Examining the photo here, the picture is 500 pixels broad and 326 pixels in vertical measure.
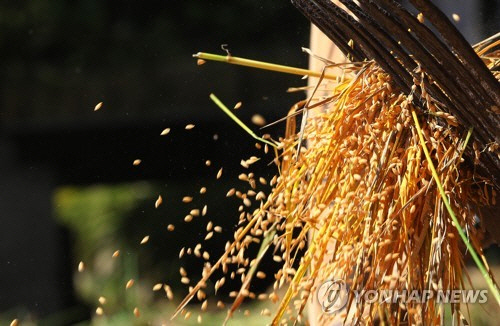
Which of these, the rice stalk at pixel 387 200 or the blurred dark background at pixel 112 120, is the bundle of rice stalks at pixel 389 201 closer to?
the rice stalk at pixel 387 200

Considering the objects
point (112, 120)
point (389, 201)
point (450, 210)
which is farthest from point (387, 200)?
point (112, 120)

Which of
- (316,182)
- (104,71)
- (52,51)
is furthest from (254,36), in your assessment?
(316,182)

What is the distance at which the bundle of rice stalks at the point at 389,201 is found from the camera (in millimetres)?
745

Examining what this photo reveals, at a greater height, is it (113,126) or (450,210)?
(450,210)

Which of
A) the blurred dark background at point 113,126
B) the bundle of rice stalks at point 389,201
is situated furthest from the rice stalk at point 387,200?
the blurred dark background at point 113,126

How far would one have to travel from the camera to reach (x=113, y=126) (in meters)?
3.33

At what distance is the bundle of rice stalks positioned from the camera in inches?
29.3

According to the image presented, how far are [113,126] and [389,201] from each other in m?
2.66

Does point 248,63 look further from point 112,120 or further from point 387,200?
point 112,120

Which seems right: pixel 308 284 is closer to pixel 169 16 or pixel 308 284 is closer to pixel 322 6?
pixel 322 6

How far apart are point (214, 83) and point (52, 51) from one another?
0.69 meters

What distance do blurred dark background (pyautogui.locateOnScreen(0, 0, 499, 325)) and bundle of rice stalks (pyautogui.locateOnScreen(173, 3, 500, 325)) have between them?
2161mm

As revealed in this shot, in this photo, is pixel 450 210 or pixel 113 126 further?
pixel 113 126

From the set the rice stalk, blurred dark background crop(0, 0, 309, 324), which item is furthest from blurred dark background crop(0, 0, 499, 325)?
the rice stalk
